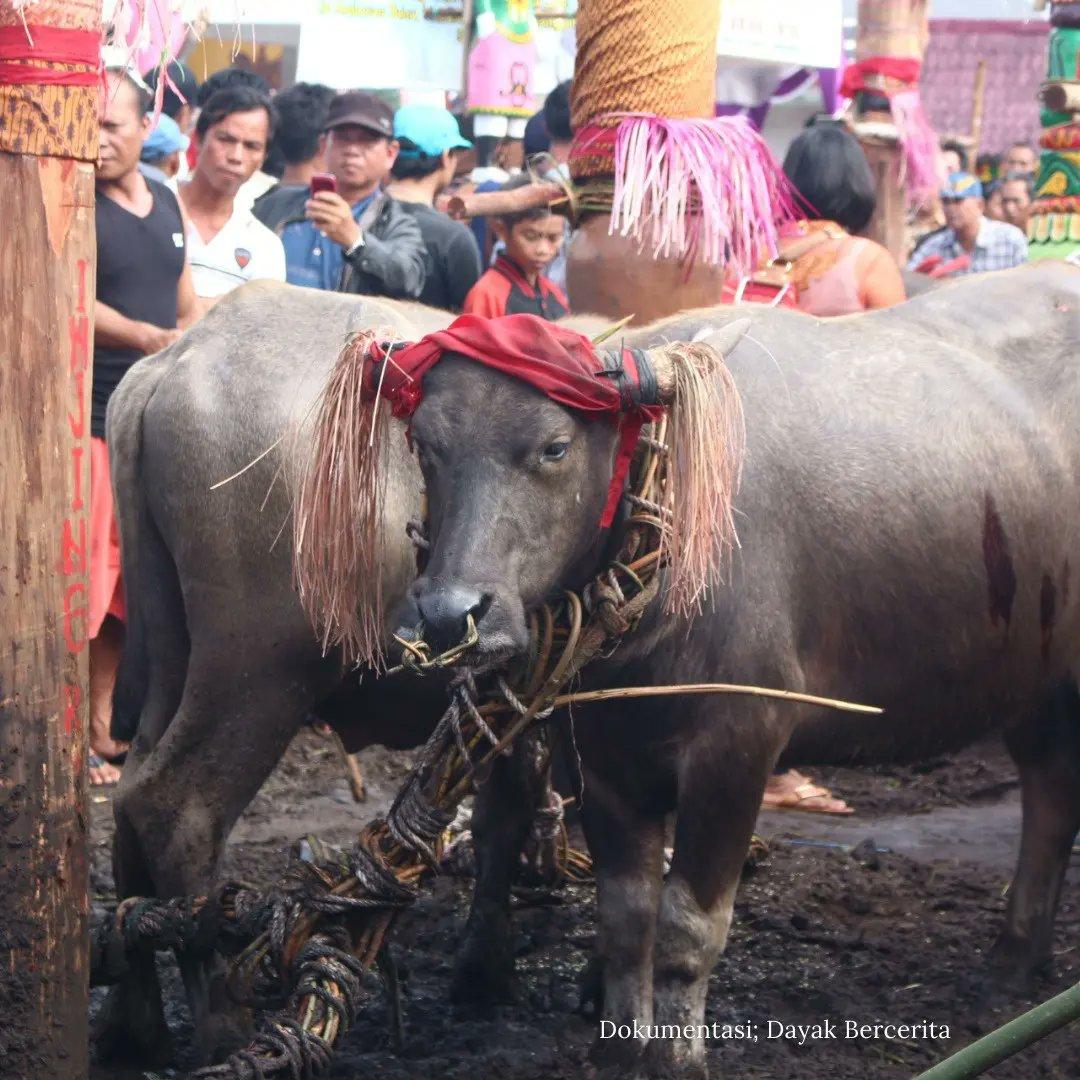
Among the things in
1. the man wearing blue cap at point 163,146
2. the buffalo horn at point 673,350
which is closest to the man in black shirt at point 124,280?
the man wearing blue cap at point 163,146

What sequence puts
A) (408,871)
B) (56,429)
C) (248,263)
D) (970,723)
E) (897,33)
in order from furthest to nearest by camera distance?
1. (897,33)
2. (248,263)
3. (970,723)
4. (408,871)
5. (56,429)

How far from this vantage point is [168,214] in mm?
6031

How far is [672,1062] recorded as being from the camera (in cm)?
385

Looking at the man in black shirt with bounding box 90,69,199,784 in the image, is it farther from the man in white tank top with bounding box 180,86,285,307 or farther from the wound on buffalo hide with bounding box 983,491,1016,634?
the wound on buffalo hide with bounding box 983,491,1016,634

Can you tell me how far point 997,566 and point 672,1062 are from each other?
1507 mm

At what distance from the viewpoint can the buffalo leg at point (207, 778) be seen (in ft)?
13.4

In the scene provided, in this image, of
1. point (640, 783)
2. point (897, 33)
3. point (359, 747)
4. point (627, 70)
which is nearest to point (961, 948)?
point (640, 783)

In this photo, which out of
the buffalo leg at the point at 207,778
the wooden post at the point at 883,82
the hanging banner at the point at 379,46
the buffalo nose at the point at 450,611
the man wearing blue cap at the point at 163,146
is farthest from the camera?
the hanging banner at the point at 379,46

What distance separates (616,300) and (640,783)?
60.3 inches

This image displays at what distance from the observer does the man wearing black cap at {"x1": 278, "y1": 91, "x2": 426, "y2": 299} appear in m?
6.03

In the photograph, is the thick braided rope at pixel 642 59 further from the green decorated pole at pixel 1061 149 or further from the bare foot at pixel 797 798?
the green decorated pole at pixel 1061 149

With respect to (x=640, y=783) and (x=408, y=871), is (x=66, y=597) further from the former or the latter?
(x=640, y=783)

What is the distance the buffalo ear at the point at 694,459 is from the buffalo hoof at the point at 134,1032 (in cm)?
166

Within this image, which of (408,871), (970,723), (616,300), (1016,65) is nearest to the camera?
(408,871)
